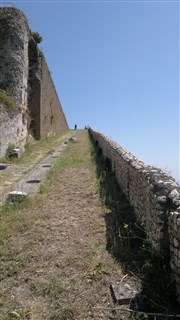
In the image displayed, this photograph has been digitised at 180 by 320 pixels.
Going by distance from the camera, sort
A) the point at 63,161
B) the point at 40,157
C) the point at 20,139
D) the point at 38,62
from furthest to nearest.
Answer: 1. the point at 38,62
2. the point at 20,139
3. the point at 40,157
4. the point at 63,161

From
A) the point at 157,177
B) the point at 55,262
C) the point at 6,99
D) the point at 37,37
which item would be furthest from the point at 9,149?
the point at 55,262

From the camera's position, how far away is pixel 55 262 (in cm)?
469

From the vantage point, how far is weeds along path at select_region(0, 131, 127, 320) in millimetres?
3727

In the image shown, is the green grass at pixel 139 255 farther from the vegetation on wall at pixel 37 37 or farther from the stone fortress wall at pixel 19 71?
the vegetation on wall at pixel 37 37

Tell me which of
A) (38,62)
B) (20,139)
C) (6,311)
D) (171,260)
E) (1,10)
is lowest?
(6,311)

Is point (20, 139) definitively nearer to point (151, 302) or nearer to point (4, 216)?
point (4, 216)

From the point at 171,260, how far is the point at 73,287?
3.79 ft

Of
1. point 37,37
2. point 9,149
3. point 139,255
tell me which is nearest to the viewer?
point 139,255

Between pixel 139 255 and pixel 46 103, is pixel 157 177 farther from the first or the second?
pixel 46 103

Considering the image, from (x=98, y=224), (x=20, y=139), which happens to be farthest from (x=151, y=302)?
(x=20, y=139)

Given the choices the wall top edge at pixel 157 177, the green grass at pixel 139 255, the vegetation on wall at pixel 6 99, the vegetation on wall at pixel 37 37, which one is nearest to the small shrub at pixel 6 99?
the vegetation on wall at pixel 6 99

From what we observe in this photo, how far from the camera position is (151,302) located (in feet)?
12.3

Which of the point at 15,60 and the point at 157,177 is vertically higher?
the point at 15,60

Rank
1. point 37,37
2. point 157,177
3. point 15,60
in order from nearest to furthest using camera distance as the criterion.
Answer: point 157,177 → point 15,60 → point 37,37
